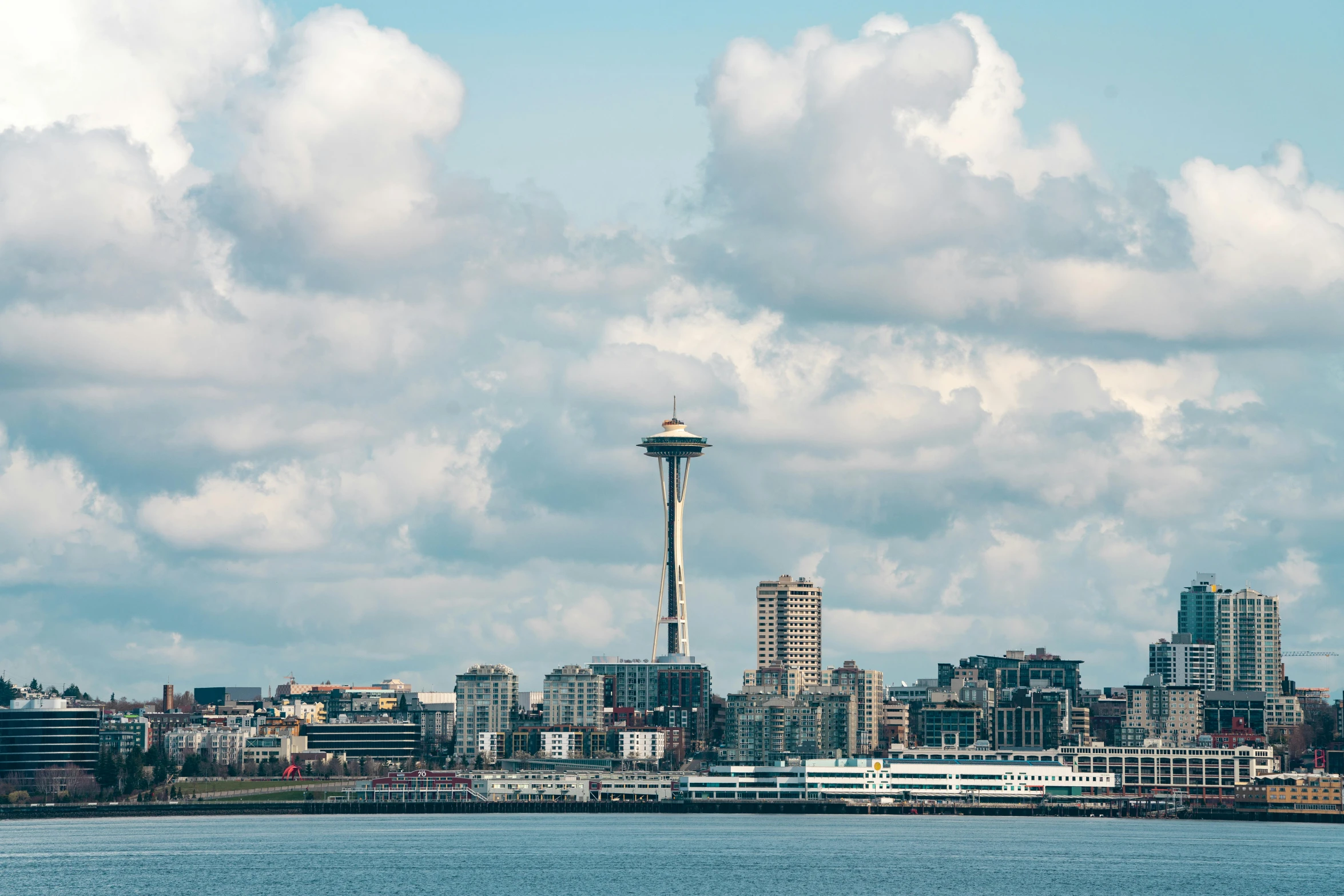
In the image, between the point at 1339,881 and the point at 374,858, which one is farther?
the point at 374,858

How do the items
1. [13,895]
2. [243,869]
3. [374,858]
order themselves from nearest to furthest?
[13,895] < [243,869] < [374,858]

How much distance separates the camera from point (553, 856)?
650 feet

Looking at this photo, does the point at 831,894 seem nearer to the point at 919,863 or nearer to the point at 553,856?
the point at 919,863

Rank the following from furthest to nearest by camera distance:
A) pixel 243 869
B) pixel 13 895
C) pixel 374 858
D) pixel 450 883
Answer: pixel 374 858
pixel 243 869
pixel 450 883
pixel 13 895

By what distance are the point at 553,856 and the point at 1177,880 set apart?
55.1 metres

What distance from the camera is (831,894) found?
155750 mm

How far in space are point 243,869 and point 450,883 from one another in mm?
23456

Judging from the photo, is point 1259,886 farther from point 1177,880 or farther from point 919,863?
point 919,863

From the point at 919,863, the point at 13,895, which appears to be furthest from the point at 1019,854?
the point at 13,895

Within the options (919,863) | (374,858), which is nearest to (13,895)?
(374,858)

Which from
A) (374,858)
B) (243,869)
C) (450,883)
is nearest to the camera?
(450,883)

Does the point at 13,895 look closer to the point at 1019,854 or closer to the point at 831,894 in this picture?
the point at 831,894

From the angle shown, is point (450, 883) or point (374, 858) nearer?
point (450, 883)

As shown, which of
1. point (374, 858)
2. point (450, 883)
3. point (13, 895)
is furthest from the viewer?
point (374, 858)
